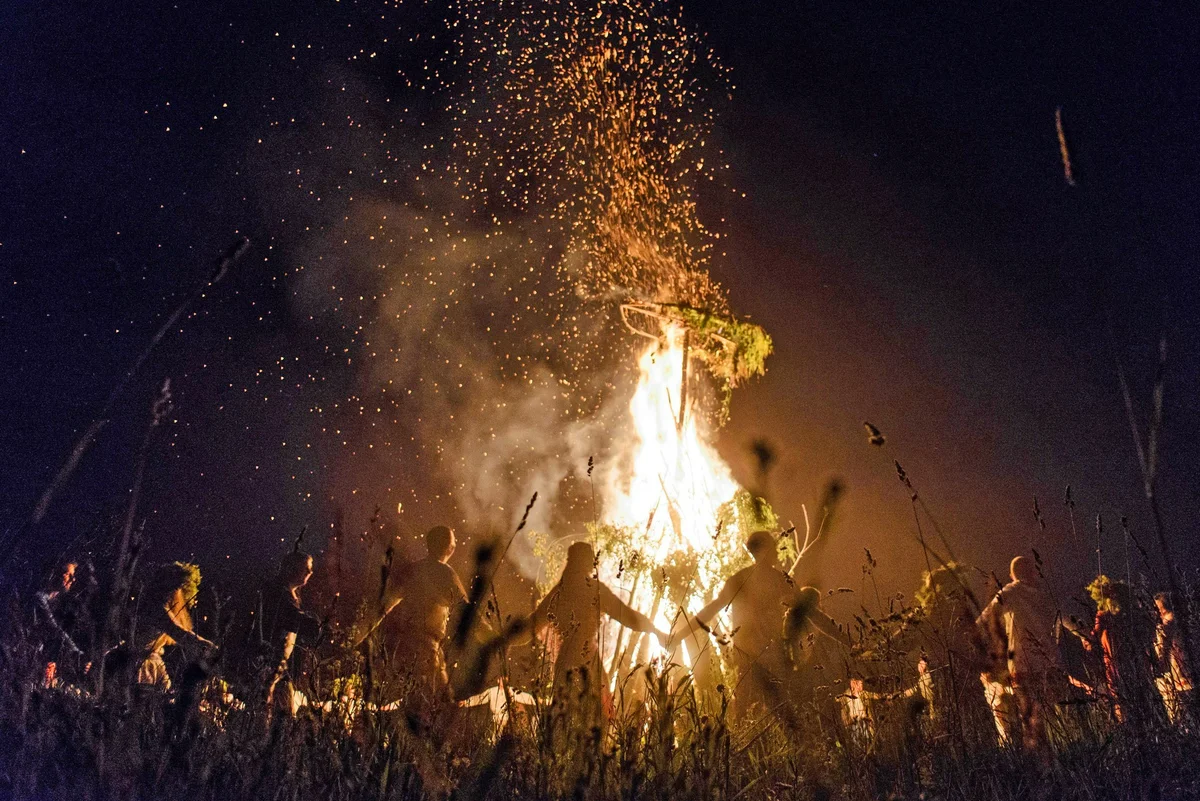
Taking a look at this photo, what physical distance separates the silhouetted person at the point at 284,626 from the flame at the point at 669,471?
5042 millimetres

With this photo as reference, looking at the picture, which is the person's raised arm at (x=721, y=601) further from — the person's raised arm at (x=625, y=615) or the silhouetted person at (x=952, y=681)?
the silhouetted person at (x=952, y=681)

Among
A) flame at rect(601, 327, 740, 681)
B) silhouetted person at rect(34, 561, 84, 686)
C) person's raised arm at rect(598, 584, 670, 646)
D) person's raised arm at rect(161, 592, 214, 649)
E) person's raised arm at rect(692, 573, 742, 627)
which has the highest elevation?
flame at rect(601, 327, 740, 681)

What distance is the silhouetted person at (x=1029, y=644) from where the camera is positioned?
116 inches

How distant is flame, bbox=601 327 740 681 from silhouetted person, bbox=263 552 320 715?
5.04 metres

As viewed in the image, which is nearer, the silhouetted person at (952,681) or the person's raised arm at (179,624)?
the silhouetted person at (952,681)

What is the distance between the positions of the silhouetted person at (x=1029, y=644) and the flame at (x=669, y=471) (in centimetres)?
373

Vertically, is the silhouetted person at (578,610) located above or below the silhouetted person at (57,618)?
above

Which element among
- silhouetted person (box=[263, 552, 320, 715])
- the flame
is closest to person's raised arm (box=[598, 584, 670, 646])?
silhouetted person (box=[263, 552, 320, 715])

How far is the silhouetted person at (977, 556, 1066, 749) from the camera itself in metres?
2.95

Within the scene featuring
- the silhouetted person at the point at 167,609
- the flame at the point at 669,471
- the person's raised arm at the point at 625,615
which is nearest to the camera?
the silhouetted person at the point at 167,609

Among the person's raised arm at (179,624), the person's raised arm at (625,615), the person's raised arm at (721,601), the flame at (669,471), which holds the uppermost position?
the flame at (669,471)

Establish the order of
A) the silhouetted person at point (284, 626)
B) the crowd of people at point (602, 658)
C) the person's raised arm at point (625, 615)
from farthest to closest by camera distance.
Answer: the person's raised arm at point (625, 615), the silhouetted person at point (284, 626), the crowd of people at point (602, 658)

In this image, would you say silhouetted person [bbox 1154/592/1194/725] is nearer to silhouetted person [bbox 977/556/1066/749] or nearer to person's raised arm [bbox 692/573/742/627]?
silhouetted person [bbox 977/556/1066/749]

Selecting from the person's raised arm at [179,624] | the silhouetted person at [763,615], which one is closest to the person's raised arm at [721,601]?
the silhouetted person at [763,615]
